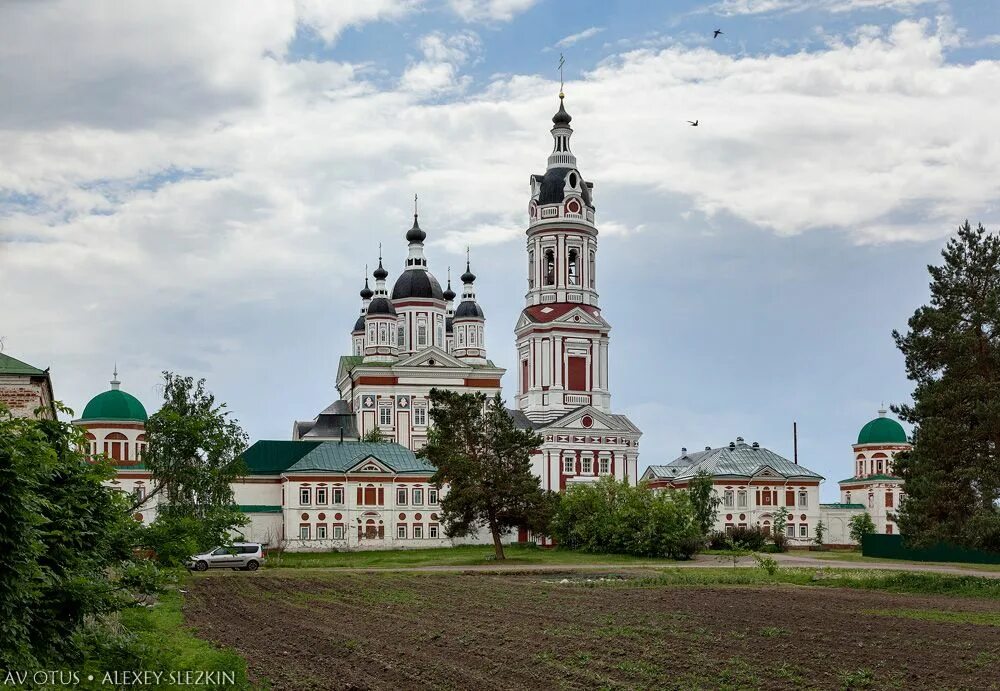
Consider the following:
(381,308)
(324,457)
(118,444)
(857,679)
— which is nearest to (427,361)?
(381,308)

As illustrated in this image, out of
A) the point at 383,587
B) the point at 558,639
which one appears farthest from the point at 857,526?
the point at 558,639

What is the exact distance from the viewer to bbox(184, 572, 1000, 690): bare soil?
19953mm

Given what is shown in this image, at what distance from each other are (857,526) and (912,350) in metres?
47.0

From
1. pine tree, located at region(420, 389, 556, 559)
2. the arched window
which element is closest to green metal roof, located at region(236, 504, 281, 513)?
the arched window

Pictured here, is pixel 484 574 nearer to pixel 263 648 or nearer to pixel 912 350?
pixel 912 350

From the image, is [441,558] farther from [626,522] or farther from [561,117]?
[561,117]

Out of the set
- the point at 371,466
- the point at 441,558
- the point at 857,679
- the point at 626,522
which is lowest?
the point at 441,558

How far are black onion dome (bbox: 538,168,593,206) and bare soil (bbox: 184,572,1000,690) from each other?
181 feet

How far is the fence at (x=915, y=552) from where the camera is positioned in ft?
211

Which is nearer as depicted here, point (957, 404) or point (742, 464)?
point (957, 404)

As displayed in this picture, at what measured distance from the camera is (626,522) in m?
65.7

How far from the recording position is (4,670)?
593 inches

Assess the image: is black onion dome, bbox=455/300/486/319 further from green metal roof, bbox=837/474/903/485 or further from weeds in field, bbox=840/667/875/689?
weeds in field, bbox=840/667/875/689

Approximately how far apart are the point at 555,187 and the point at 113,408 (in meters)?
34.8
